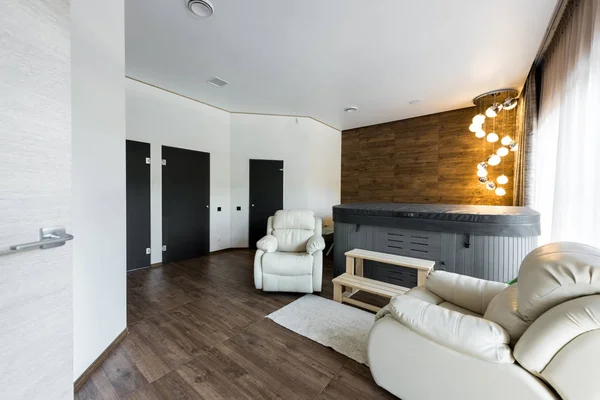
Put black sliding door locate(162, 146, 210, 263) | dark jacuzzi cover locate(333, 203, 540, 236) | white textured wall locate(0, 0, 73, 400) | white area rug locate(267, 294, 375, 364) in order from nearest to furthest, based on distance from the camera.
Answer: white textured wall locate(0, 0, 73, 400) → white area rug locate(267, 294, 375, 364) → dark jacuzzi cover locate(333, 203, 540, 236) → black sliding door locate(162, 146, 210, 263)

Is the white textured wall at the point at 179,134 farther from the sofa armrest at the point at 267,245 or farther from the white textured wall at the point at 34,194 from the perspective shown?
the white textured wall at the point at 34,194

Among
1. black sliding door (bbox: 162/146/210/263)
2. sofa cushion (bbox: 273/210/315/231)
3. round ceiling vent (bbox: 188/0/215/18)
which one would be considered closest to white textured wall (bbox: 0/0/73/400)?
round ceiling vent (bbox: 188/0/215/18)

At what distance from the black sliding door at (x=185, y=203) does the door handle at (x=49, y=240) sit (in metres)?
3.10

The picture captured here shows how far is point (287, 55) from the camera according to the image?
109 inches

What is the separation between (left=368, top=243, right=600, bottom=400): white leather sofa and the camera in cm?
89

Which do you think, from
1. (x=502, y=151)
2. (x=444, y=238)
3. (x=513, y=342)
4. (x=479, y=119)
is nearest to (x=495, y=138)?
(x=502, y=151)

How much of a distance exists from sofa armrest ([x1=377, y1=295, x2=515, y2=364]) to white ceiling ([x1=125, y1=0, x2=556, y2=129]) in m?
2.38

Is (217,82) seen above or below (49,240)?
above

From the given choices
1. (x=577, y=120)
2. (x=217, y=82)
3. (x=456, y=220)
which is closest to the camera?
(x=577, y=120)

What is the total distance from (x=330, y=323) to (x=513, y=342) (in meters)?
1.40

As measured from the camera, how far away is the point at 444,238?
265cm

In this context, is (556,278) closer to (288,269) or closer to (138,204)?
(288,269)

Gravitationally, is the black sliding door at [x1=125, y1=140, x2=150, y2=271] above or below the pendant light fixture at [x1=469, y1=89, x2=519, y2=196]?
below

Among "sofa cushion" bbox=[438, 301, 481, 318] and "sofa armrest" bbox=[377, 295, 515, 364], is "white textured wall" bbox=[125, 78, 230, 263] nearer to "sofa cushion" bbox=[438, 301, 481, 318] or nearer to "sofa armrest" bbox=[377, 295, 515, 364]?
"sofa armrest" bbox=[377, 295, 515, 364]
